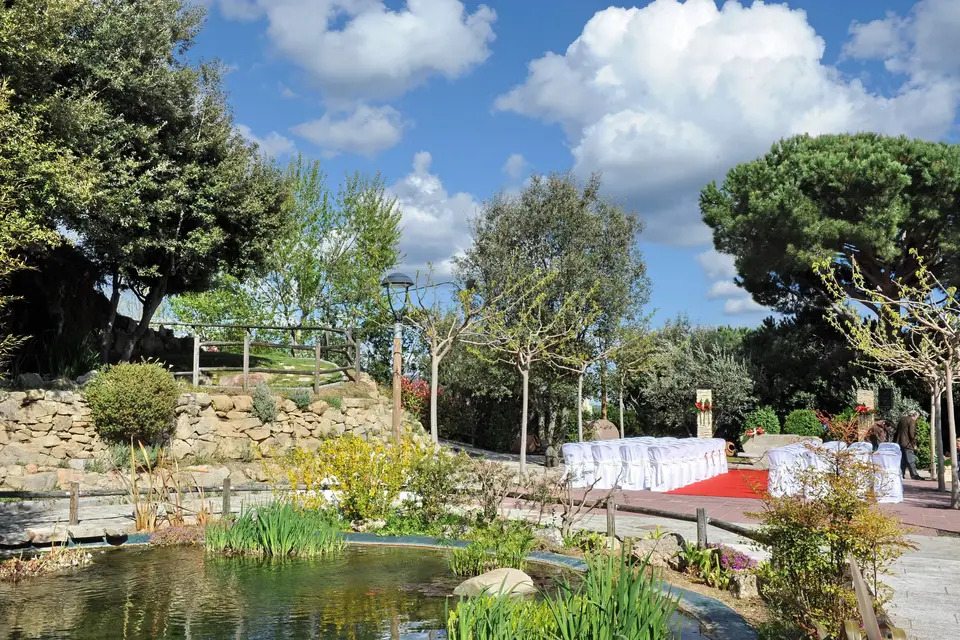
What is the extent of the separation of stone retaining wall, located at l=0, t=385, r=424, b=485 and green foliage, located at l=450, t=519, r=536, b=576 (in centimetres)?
927

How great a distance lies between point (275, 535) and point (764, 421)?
881 inches

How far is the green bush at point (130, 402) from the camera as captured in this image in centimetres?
1603

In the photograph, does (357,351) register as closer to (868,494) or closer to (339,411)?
(339,411)

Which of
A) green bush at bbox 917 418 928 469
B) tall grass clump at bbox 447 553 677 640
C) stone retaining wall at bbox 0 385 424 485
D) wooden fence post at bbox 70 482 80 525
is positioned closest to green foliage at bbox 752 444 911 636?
tall grass clump at bbox 447 553 677 640

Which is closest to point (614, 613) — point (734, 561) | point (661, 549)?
point (734, 561)

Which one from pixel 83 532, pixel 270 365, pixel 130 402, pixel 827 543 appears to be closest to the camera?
pixel 827 543

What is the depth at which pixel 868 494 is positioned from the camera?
5.36 metres

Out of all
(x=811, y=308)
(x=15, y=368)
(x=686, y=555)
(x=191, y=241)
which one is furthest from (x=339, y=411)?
(x=811, y=308)

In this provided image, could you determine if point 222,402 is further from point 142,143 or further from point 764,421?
point 764,421

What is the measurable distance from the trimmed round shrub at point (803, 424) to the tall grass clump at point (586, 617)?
23.7 metres

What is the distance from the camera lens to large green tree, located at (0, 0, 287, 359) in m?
14.5

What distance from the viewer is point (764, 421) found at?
89.6ft

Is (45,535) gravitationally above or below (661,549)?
below

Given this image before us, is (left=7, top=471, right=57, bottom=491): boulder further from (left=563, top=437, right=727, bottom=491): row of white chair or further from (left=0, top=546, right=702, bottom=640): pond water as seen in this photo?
(left=563, top=437, right=727, bottom=491): row of white chair
